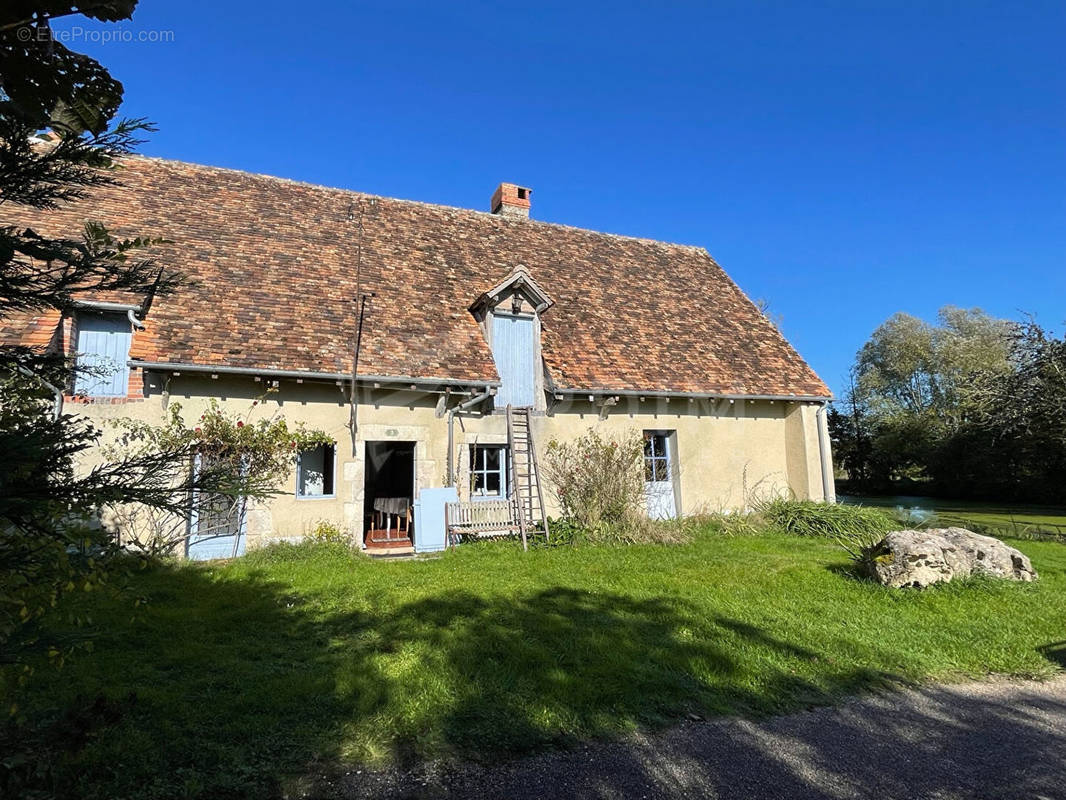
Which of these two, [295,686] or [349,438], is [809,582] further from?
[349,438]

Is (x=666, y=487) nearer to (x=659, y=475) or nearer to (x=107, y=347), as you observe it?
(x=659, y=475)

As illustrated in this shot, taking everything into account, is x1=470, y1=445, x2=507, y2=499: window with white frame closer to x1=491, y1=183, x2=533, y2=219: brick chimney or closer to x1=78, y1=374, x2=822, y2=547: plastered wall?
x1=78, y1=374, x2=822, y2=547: plastered wall

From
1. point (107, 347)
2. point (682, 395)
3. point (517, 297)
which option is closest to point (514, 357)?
point (517, 297)

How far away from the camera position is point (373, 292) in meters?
11.3

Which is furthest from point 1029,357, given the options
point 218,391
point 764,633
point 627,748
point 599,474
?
point 218,391

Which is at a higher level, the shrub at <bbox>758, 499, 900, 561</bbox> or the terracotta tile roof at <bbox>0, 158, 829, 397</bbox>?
the terracotta tile roof at <bbox>0, 158, 829, 397</bbox>

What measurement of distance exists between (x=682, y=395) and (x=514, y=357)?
3582 mm

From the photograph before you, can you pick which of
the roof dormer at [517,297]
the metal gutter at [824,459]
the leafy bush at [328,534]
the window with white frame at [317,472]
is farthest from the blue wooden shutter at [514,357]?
the metal gutter at [824,459]

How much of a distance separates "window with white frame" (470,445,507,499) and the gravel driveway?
7295 millimetres

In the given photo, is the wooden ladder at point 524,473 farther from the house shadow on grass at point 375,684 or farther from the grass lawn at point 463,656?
the house shadow on grass at point 375,684

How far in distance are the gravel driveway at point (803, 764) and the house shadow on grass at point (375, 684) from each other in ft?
0.63

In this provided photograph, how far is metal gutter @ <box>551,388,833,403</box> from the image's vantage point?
434 inches

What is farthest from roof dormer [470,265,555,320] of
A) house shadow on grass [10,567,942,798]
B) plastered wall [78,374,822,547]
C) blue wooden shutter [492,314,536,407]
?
house shadow on grass [10,567,942,798]

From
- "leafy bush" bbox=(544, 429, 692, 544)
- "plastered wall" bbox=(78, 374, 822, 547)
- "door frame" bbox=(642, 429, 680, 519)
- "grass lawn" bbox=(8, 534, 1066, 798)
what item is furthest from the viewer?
"door frame" bbox=(642, 429, 680, 519)
